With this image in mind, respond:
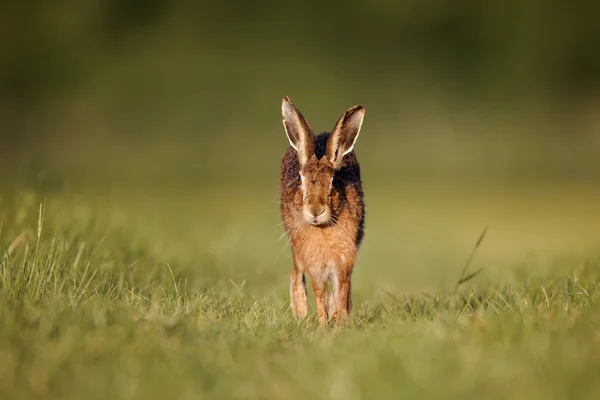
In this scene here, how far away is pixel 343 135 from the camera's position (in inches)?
273

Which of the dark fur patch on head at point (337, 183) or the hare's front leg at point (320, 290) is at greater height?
the dark fur patch on head at point (337, 183)

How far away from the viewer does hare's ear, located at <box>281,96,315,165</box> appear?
682 cm

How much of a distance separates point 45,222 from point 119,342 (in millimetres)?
3671

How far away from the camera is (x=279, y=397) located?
4.28 meters

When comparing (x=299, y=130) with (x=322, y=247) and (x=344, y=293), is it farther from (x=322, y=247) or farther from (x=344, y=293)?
(x=344, y=293)

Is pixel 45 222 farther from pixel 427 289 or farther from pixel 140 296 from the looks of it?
pixel 427 289

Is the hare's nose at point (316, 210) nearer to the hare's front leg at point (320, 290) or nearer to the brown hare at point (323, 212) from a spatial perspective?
the brown hare at point (323, 212)

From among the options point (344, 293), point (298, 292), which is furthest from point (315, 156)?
point (298, 292)

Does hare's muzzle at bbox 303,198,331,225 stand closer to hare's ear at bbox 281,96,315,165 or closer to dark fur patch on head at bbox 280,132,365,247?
dark fur patch on head at bbox 280,132,365,247

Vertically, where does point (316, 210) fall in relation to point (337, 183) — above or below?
below

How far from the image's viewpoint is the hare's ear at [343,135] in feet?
22.5

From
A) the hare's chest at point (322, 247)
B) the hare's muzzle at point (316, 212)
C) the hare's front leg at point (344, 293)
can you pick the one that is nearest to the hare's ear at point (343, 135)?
the hare's muzzle at point (316, 212)

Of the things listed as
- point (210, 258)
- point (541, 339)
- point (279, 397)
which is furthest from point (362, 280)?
point (279, 397)

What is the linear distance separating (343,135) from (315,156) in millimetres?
275
